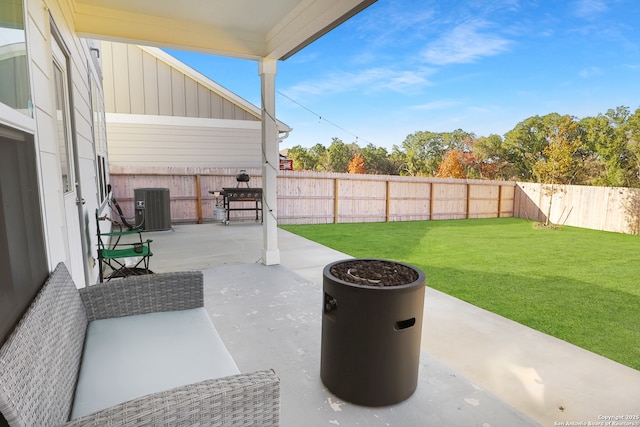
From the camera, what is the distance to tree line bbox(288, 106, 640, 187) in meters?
13.0

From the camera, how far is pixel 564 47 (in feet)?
64.0

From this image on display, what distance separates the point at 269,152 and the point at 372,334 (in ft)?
10.6

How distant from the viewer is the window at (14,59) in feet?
4.09

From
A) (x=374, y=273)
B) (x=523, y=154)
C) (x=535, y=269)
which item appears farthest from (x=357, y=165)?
(x=374, y=273)

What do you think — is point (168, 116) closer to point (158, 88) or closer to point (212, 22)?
point (158, 88)

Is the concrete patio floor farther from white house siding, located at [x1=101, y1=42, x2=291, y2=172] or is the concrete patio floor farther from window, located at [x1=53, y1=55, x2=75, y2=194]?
white house siding, located at [x1=101, y1=42, x2=291, y2=172]

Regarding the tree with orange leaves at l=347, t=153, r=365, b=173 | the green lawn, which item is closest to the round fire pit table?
the green lawn

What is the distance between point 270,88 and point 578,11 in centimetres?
1980

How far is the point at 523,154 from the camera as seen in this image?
818 inches

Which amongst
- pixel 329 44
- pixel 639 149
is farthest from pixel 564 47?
pixel 329 44

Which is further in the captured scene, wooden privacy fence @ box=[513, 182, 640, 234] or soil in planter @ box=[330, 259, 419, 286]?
wooden privacy fence @ box=[513, 182, 640, 234]

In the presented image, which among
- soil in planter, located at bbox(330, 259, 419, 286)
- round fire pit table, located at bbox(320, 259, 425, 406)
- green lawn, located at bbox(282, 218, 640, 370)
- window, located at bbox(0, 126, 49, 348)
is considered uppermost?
window, located at bbox(0, 126, 49, 348)

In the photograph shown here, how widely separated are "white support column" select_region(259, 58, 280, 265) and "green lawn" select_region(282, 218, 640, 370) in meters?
1.91

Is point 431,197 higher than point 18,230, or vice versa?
point 18,230
